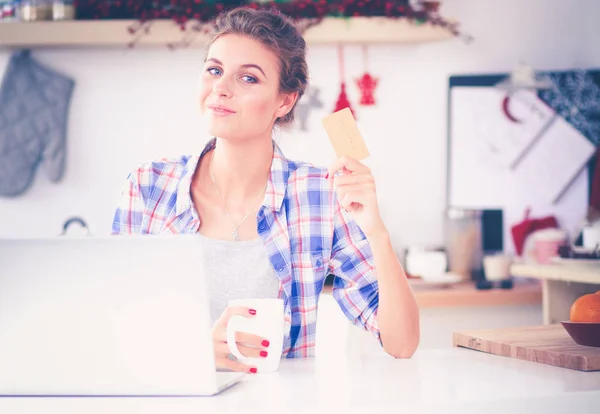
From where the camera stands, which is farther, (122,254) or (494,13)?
(494,13)

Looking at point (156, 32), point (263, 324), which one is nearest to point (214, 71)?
point (263, 324)

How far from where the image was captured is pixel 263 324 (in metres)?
1.20

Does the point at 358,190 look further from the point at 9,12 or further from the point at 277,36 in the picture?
the point at 9,12

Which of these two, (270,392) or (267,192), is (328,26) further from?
(270,392)

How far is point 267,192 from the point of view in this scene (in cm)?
170

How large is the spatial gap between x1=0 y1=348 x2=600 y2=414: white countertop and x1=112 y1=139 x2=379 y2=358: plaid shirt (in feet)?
1.33

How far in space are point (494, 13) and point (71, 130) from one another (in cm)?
186

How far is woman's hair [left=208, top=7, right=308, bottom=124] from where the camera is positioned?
1744 mm

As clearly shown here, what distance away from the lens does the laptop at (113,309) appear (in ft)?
3.20

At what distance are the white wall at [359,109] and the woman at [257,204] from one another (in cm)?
145

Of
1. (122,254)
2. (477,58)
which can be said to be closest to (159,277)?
(122,254)

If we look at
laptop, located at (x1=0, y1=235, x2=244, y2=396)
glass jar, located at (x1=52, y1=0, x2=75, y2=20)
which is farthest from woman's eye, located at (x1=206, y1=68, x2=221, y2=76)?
glass jar, located at (x1=52, y1=0, x2=75, y2=20)

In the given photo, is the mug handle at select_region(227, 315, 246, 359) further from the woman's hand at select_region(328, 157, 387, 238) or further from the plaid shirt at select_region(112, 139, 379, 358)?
the plaid shirt at select_region(112, 139, 379, 358)

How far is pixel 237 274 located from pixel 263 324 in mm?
470
